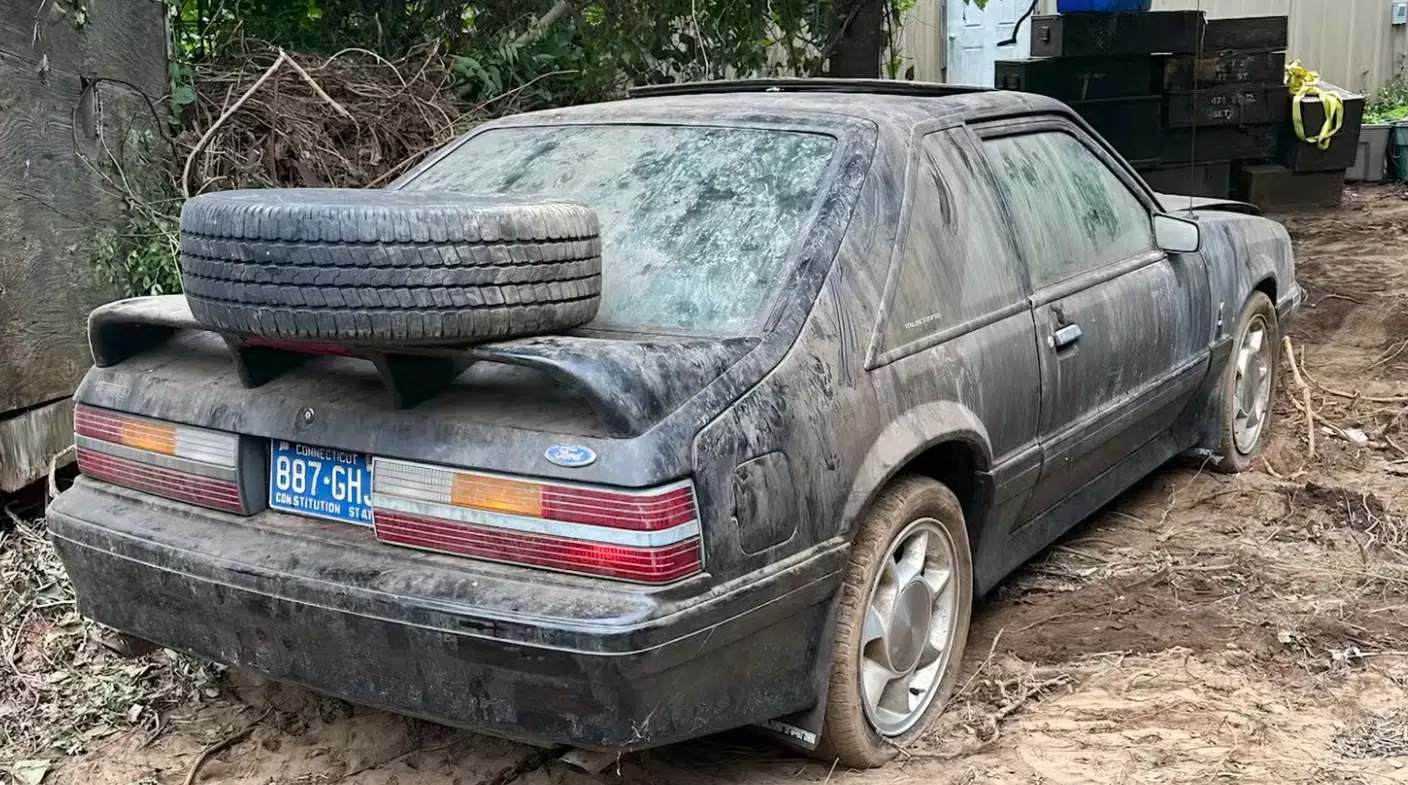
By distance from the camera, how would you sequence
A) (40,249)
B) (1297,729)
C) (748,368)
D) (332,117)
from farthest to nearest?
(332,117), (40,249), (1297,729), (748,368)

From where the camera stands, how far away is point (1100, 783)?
3166mm

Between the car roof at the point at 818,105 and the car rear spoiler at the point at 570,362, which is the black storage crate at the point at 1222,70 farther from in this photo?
the car rear spoiler at the point at 570,362

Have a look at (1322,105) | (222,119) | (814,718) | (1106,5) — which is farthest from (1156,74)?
(814,718)

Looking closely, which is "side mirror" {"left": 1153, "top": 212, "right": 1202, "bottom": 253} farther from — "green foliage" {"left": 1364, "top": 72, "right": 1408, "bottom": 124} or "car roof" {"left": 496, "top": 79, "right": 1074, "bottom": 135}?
"green foliage" {"left": 1364, "top": 72, "right": 1408, "bottom": 124}

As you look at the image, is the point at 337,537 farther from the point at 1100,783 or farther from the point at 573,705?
the point at 1100,783

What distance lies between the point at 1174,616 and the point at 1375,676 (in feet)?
1.95

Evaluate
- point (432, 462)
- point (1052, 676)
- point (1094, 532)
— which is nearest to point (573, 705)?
point (432, 462)

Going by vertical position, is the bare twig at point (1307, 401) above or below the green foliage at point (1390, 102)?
below

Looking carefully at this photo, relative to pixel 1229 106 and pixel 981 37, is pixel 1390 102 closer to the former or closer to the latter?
pixel 981 37

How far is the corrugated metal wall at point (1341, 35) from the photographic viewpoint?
1408 centimetres

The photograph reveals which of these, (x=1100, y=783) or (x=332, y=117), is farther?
(x=332, y=117)

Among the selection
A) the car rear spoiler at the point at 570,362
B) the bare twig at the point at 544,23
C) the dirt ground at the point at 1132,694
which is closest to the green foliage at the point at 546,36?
the bare twig at the point at 544,23

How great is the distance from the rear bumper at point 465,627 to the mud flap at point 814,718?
29mm

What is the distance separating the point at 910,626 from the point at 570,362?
50.8 inches
